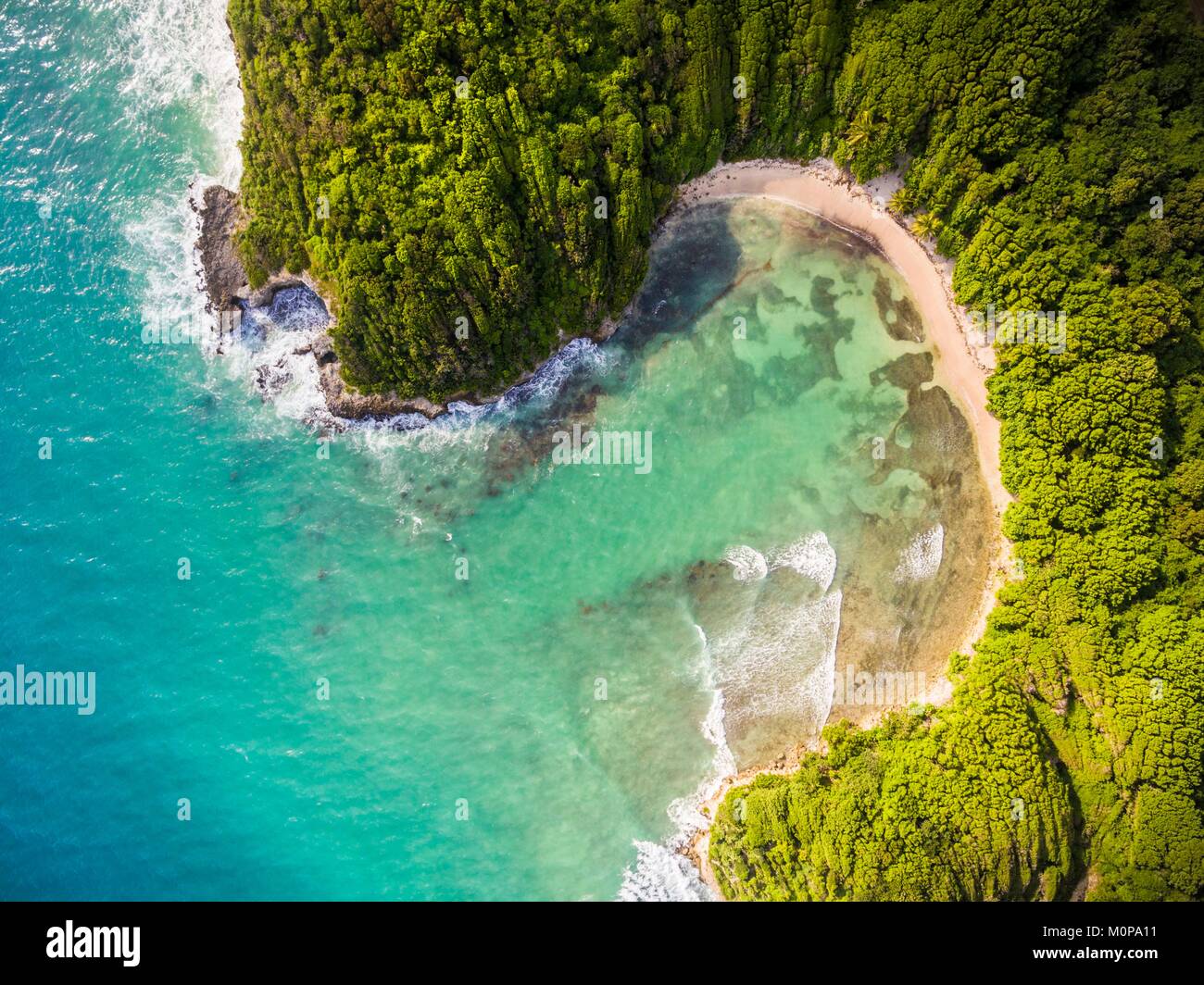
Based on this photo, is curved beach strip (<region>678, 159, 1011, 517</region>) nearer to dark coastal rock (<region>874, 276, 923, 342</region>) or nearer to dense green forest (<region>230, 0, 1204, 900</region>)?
dark coastal rock (<region>874, 276, 923, 342</region>)

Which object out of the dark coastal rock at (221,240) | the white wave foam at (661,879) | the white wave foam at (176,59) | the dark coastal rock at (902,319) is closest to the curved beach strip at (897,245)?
the dark coastal rock at (902,319)

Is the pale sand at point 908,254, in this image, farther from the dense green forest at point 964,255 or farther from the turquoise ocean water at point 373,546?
the dense green forest at point 964,255

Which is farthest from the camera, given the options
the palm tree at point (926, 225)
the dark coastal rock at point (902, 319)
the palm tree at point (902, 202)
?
the dark coastal rock at point (902, 319)

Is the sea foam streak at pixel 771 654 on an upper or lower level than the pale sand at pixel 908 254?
lower

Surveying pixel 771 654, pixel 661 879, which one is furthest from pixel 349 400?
pixel 661 879

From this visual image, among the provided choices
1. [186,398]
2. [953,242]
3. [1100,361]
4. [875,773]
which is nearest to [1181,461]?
[1100,361]

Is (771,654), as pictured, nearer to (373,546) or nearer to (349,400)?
(373,546)
